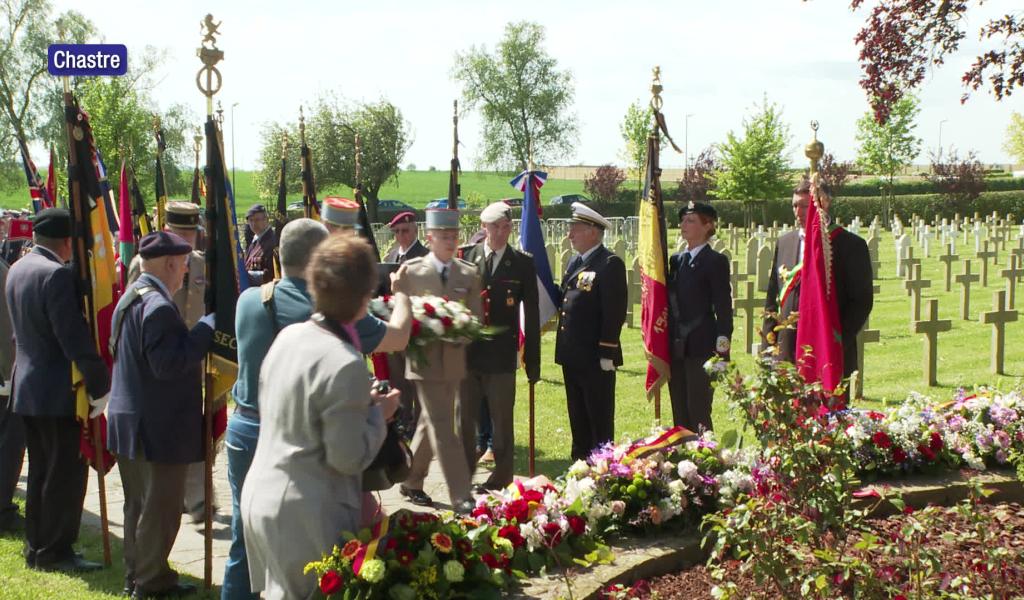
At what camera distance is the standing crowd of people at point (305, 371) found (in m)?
3.44

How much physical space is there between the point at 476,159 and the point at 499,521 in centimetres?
7353

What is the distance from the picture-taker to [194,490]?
23.3 feet

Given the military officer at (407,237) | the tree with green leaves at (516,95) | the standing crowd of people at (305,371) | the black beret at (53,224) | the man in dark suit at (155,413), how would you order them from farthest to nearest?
the tree with green leaves at (516,95)
the military officer at (407,237)
the black beret at (53,224)
the man in dark suit at (155,413)
the standing crowd of people at (305,371)

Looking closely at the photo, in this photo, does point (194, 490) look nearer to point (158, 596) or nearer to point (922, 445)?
point (158, 596)

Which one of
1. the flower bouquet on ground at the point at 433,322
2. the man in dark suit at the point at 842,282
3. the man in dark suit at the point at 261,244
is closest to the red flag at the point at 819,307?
the man in dark suit at the point at 842,282

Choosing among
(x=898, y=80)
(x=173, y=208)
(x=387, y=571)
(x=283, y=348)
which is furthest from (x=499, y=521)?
(x=898, y=80)

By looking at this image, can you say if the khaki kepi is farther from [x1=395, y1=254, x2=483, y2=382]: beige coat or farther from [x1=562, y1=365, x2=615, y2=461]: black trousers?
[x1=562, y1=365, x2=615, y2=461]: black trousers

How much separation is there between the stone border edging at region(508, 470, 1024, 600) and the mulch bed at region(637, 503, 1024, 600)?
0.08 m

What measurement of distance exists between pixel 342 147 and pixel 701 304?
170 ft

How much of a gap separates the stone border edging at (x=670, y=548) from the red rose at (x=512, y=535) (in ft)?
0.53

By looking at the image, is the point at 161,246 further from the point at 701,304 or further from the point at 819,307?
the point at 819,307

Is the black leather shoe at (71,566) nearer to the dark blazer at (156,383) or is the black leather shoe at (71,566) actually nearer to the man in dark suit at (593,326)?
the dark blazer at (156,383)

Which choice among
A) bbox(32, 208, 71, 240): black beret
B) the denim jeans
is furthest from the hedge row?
the denim jeans

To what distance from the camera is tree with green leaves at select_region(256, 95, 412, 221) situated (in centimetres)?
5703
